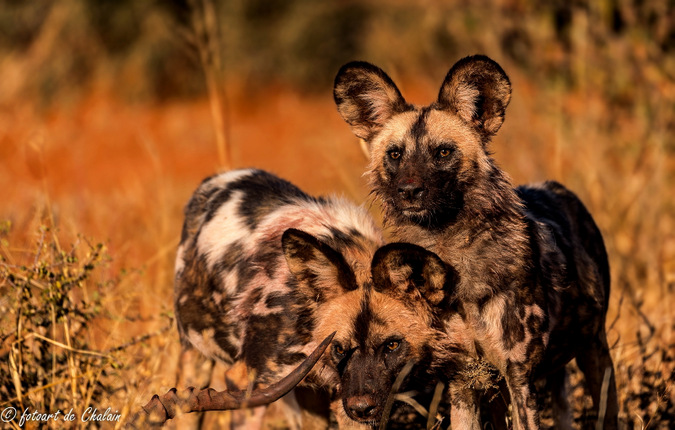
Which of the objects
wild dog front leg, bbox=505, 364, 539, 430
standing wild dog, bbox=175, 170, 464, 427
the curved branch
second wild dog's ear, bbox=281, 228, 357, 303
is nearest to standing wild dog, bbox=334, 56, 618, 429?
wild dog front leg, bbox=505, 364, 539, 430

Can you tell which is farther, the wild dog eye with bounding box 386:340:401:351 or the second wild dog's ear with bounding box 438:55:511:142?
the second wild dog's ear with bounding box 438:55:511:142

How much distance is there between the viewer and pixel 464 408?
3.09m

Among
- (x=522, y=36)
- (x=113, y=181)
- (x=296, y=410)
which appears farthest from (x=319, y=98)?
(x=296, y=410)

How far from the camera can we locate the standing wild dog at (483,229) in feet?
9.70

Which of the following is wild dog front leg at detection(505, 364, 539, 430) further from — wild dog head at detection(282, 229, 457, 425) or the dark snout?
the dark snout

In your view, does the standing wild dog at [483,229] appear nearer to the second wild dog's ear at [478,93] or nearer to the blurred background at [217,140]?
the second wild dog's ear at [478,93]

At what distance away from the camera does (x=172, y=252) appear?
5.26 m

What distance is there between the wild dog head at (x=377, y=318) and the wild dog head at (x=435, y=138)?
236 millimetres

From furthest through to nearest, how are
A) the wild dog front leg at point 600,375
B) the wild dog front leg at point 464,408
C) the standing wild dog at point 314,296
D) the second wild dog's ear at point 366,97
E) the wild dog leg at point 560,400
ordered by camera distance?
the wild dog leg at point 560,400, the wild dog front leg at point 600,375, the second wild dog's ear at point 366,97, the wild dog front leg at point 464,408, the standing wild dog at point 314,296

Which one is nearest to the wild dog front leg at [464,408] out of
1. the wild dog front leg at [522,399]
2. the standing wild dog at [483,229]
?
the standing wild dog at [483,229]

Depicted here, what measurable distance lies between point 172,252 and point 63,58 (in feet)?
35.5

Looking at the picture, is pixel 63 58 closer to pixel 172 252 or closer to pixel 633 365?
pixel 172 252

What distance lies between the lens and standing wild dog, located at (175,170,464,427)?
2.98 meters

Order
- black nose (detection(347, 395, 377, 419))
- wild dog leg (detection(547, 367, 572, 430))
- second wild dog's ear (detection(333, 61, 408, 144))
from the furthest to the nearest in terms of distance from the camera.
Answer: wild dog leg (detection(547, 367, 572, 430)), second wild dog's ear (detection(333, 61, 408, 144)), black nose (detection(347, 395, 377, 419))
